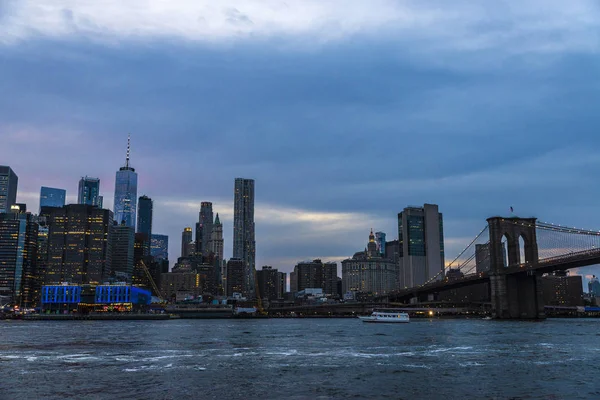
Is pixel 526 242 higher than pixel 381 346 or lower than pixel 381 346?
higher

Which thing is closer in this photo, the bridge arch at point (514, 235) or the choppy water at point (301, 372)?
the choppy water at point (301, 372)

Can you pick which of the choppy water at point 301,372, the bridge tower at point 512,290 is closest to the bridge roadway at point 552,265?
the bridge tower at point 512,290

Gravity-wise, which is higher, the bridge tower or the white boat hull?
the bridge tower

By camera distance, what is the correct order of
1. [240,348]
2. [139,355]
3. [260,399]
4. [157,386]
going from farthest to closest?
[240,348], [139,355], [157,386], [260,399]

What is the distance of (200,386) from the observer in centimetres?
3481

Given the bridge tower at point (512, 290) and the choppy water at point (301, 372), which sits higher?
the bridge tower at point (512, 290)

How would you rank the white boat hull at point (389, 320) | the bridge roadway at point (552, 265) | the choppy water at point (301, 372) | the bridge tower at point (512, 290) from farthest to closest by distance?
1. the white boat hull at point (389, 320)
2. the bridge tower at point (512, 290)
3. the bridge roadway at point (552, 265)
4. the choppy water at point (301, 372)

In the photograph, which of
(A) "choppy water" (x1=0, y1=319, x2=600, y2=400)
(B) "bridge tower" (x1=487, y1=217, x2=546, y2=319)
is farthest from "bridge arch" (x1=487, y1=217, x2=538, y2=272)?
(A) "choppy water" (x1=0, y1=319, x2=600, y2=400)

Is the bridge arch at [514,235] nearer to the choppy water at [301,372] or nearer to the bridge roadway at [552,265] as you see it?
the bridge roadway at [552,265]

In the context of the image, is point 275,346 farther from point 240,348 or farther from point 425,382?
point 425,382

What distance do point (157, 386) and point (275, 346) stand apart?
1256 inches

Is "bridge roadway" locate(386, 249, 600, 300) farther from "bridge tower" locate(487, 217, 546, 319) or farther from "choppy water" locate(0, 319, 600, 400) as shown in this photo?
"choppy water" locate(0, 319, 600, 400)

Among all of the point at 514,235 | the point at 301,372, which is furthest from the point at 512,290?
the point at 301,372

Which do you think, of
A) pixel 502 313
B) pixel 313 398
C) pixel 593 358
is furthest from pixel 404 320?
pixel 313 398
